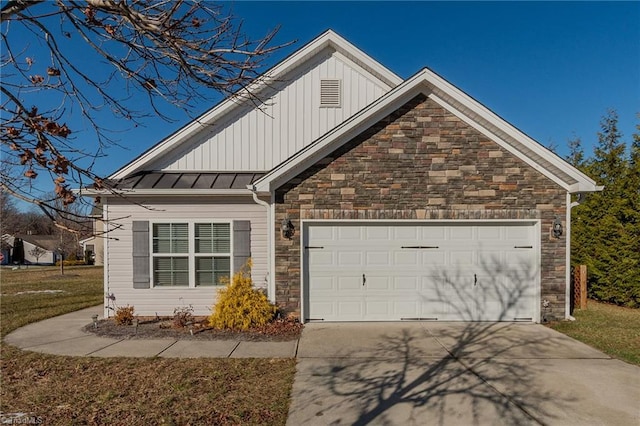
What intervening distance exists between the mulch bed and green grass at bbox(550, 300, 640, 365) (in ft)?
18.1

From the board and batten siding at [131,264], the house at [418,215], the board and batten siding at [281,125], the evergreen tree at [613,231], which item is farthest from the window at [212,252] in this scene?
the evergreen tree at [613,231]

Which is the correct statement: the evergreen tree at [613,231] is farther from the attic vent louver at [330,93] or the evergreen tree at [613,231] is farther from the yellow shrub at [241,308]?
the yellow shrub at [241,308]

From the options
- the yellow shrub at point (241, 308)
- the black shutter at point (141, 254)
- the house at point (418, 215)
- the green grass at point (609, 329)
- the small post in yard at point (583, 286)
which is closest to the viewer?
the green grass at point (609, 329)

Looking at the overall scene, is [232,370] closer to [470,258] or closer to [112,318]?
[112,318]

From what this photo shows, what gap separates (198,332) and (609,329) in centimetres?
859

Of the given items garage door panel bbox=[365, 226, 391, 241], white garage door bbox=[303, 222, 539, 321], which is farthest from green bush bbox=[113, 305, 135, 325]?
garage door panel bbox=[365, 226, 391, 241]

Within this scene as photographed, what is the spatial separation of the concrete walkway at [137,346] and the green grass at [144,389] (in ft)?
0.88

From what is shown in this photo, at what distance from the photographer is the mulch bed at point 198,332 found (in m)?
6.96

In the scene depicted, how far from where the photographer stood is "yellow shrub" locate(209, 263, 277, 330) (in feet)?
24.3

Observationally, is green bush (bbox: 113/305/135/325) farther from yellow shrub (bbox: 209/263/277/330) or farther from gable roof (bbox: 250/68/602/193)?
gable roof (bbox: 250/68/602/193)

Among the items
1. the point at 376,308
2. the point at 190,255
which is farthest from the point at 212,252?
the point at 376,308

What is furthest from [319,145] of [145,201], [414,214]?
[145,201]

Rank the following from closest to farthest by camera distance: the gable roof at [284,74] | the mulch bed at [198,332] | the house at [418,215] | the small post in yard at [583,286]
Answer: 1. the mulch bed at [198,332]
2. the house at [418,215]
3. the gable roof at [284,74]
4. the small post in yard at [583,286]

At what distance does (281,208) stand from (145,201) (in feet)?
11.4
